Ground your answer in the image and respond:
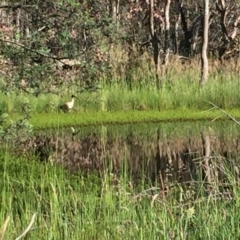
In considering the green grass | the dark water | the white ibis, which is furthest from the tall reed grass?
the dark water

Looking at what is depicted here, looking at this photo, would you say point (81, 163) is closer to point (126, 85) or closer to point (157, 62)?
point (126, 85)

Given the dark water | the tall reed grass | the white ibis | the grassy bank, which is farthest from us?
the tall reed grass

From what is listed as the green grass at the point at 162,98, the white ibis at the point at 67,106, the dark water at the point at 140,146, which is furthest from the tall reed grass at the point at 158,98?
the dark water at the point at 140,146

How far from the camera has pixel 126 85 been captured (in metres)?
17.6

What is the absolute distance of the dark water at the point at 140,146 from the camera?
983 cm

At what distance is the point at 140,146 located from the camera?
39.9ft

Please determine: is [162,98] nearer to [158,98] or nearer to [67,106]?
[158,98]

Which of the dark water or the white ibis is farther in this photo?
the white ibis

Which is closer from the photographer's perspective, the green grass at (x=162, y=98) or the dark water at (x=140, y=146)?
the dark water at (x=140, y=146)

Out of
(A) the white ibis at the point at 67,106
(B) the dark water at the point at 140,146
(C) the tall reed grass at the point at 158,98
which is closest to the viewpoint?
(B) the dark water at the point at 140,146

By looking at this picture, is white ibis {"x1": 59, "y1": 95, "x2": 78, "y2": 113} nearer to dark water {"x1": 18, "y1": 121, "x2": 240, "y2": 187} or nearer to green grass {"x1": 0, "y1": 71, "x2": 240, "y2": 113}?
green grass {"x1": 0, "y1": 71, "x2": 240, "y2": 113}

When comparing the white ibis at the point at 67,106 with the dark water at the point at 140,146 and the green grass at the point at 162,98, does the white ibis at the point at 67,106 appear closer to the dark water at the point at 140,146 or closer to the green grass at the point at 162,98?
the green grass at the point at 162,98

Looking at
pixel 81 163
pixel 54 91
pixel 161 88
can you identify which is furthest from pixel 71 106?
pixel 54 91

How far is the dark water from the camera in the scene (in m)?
9.83
